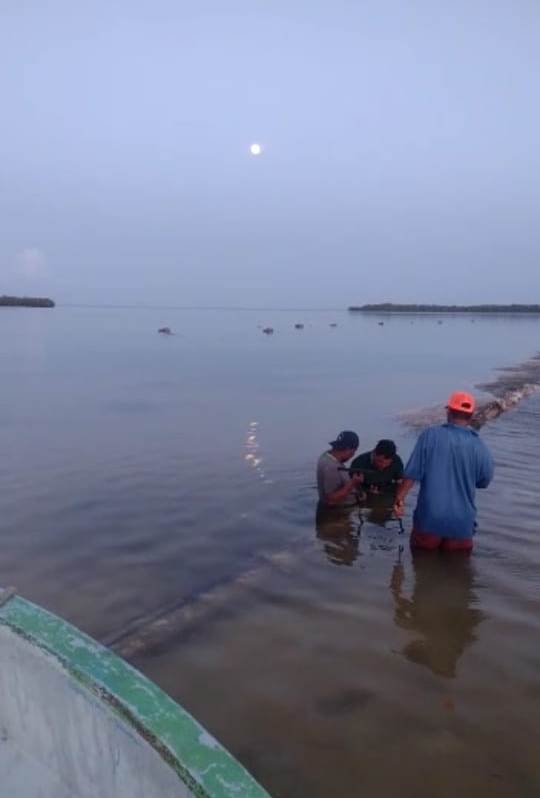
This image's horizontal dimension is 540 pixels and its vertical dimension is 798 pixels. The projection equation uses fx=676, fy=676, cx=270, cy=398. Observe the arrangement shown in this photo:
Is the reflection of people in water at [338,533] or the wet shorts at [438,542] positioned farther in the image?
the reflection of people in water at [338,533]

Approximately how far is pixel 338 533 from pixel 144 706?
5911mm

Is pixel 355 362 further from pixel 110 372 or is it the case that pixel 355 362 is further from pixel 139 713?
pixel 139 713

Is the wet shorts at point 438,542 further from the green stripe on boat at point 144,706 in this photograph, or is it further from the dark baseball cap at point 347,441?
the green stripe on boat at point 144,706

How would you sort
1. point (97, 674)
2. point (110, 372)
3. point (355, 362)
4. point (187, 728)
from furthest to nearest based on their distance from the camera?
point (355, 362)
point (110, 372)
point (97, 674)
point (187, 728)

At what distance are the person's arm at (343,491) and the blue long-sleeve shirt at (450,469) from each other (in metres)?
1.69

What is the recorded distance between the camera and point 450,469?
251 inches

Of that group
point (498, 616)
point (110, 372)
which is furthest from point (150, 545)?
point (110, 372)

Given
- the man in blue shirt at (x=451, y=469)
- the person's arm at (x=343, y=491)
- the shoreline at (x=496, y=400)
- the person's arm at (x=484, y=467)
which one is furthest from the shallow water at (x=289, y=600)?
the shoreline at (x=496, y=400)

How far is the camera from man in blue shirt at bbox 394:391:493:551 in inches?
249

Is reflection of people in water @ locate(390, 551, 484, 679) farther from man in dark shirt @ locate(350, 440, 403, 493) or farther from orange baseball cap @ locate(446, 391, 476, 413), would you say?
man in dark shirt @ locate(350, 440, 403, 493)

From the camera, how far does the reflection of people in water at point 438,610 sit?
17.0ft

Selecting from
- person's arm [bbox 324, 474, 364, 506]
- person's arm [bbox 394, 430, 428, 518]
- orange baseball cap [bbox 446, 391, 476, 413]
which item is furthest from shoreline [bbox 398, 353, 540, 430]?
orange baseball cap [bbox 446, 391, 476, 413]

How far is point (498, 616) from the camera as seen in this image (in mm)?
5844

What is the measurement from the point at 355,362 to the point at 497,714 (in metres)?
31.7
